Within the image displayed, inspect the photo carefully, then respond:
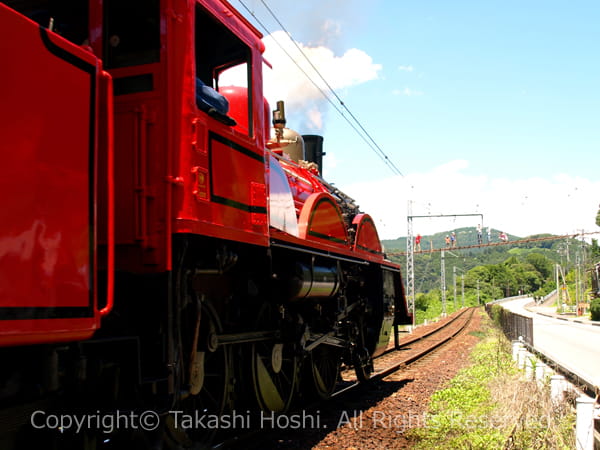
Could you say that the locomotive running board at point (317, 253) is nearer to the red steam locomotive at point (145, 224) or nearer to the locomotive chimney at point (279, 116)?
the red steam locomotive at point (145, 224)

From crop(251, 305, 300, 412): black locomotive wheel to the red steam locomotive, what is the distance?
2 cm

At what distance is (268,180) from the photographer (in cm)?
605

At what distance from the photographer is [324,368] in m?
8.91

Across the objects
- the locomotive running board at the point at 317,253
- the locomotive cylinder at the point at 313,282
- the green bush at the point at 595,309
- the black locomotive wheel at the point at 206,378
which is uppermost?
the locomotive running board at the point at 317,253

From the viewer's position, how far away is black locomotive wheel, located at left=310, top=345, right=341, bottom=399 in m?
8.34

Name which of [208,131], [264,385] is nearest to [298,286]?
[264,385]

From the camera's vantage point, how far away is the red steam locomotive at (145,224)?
302 centimetres

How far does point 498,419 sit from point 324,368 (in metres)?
2.85

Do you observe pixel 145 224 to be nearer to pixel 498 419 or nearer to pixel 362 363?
pixel 498 419

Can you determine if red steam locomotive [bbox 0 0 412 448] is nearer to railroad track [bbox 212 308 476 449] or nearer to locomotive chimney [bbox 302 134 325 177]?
railroad track [bbox 212 308 476 449]

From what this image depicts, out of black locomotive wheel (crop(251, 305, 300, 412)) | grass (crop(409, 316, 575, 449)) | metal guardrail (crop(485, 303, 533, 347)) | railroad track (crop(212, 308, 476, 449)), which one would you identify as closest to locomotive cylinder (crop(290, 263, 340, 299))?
black locomotive wheel (crop(251, 305, 300, 412))

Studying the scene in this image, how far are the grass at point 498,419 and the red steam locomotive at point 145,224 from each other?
6.01 feet

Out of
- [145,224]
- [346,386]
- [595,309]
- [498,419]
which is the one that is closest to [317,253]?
[498,419]

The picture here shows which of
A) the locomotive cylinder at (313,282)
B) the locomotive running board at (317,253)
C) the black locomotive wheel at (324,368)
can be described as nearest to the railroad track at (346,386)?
the black locomotive wheel at (324,368)
